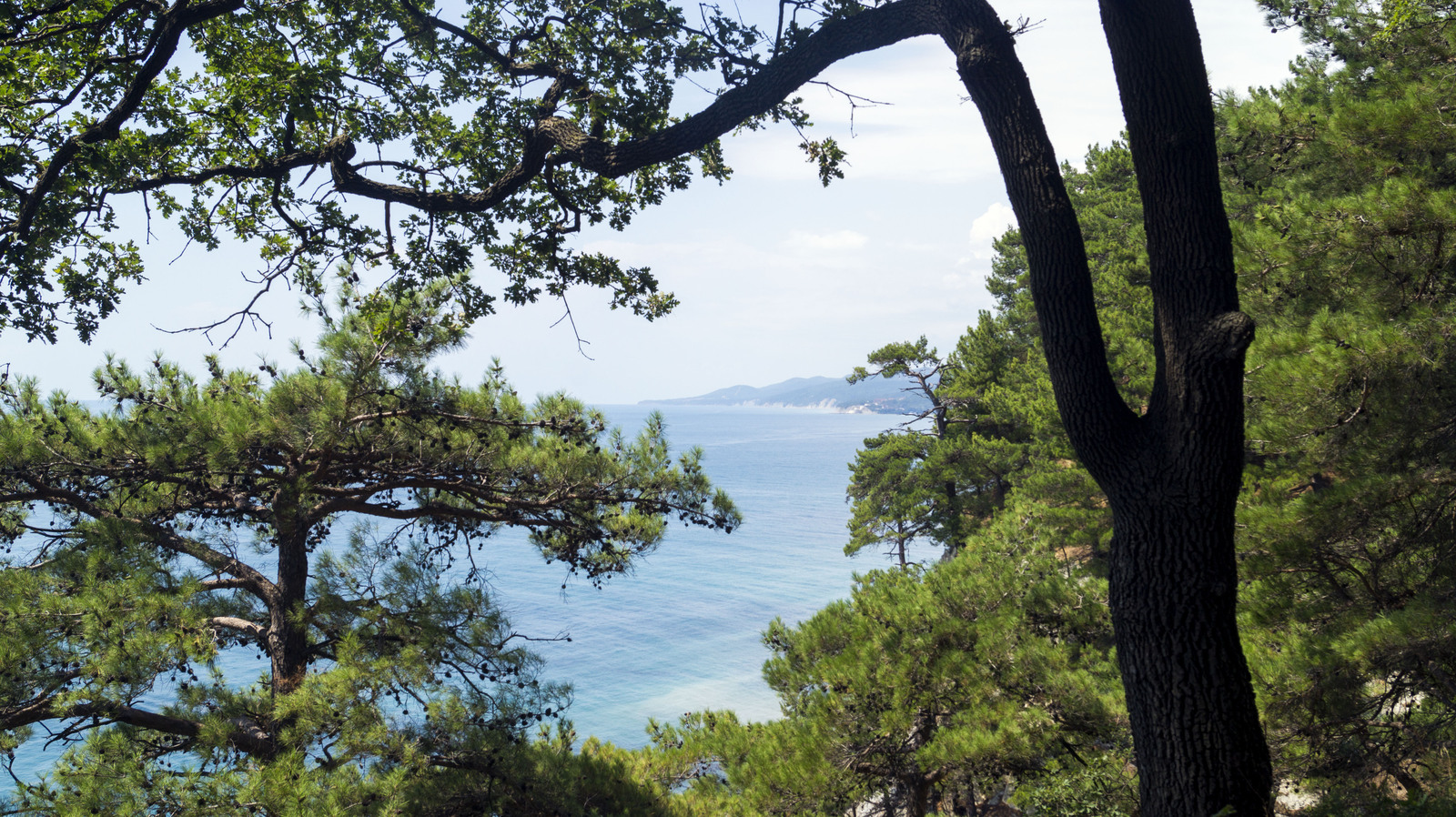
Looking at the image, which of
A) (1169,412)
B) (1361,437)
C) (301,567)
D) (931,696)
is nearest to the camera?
(1169,412)

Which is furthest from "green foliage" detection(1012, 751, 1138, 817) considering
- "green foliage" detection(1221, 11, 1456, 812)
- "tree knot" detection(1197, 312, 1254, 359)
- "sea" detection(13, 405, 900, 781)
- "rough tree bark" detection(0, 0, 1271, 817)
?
"sea" detection(13, 405, 900, 781)

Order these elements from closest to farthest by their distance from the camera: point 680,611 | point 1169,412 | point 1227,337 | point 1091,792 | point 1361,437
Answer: point 1227,337 < point 1169,412 < point 1091,792 < point 1361,437 < point 680,611

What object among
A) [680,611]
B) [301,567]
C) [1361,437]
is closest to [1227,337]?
[1361,437]

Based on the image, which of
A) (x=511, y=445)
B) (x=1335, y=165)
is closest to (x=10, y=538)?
(x=511, y=445)

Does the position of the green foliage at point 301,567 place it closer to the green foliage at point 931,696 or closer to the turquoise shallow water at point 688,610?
the green foliage at point 931,696

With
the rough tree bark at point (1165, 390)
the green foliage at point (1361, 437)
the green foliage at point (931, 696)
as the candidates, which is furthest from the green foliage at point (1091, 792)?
the rough tree bark at point (1165, 390)

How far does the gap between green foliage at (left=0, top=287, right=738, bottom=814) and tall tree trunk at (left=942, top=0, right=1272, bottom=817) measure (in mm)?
3329

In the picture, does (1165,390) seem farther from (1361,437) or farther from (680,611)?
(680,611)

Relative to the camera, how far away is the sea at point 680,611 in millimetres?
20375

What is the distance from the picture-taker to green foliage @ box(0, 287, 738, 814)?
383 cm

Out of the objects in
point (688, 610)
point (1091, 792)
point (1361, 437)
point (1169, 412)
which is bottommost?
point (688, 610)

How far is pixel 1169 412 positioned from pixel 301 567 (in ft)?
17.4

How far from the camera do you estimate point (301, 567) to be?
527 centimetres

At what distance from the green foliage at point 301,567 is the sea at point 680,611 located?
2.58 meters
